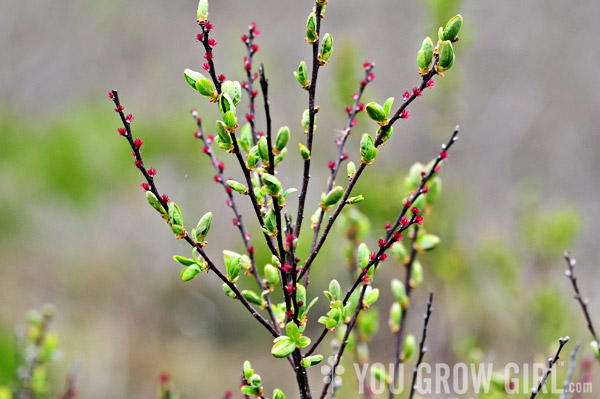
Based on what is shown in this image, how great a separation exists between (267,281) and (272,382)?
3.26 m

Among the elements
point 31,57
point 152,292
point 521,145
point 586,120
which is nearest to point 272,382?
point 152,292

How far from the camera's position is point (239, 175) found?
545cm

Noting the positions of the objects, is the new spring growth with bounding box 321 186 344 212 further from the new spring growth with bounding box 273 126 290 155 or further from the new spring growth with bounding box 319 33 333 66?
the new spring growth with bounding box 319 33 333 66

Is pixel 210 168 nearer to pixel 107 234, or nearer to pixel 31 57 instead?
pixel 107 234

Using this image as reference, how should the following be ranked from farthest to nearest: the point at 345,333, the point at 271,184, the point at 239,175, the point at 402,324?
the point at 239,175
the point at 402,324
the point at 345,333
the point at 271,184

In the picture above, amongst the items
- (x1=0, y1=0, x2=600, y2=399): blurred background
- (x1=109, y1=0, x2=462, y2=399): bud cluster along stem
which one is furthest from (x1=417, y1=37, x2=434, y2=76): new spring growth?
(x1=0, y1=0, x2=600, y2=399): blurred background

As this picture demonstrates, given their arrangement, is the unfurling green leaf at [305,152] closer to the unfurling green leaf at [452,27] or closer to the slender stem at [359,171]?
the slender stem at [359,171]

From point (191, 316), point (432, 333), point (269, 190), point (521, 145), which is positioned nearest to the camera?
point (269, 190)

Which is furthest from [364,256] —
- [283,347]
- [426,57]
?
[426,57]

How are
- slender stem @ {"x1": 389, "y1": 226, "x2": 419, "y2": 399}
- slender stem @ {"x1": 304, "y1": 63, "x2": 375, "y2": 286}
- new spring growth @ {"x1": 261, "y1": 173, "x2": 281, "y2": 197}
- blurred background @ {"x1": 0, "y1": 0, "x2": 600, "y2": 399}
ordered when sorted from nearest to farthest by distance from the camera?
1. new spring growth @ {"x1": 261, "y1": 173, "x2": 281, "y2": 197}
2. slender stem @ {"x1": 304, "y1": 63, "x2": 375, "y2": 286}
3. slender stem @ {"x1": 389, "y1": 226, "x2": 419, "y2": 399}
4. blurred background @ {"x1": 0, "y1": 0, "x2": 600, "y2": 399}

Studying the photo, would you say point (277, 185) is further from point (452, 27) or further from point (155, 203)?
point (452, 27)

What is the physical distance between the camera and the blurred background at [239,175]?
3139 mm

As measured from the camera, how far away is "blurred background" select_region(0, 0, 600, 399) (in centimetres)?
314

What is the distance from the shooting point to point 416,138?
661 cm
